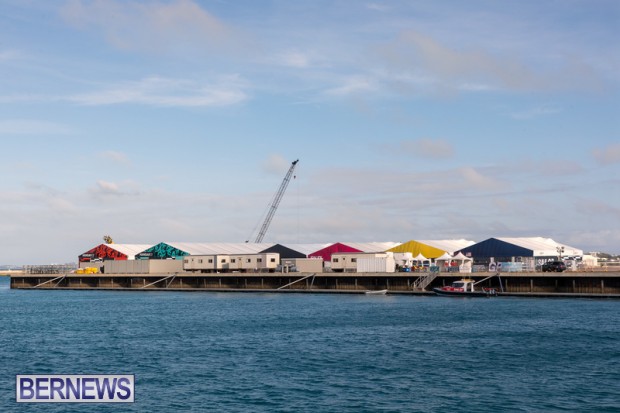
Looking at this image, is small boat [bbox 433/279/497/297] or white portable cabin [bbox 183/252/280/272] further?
white portable cabin [bbox 183/252/280/272]

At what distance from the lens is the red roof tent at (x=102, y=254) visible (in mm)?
189375

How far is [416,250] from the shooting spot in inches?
6727

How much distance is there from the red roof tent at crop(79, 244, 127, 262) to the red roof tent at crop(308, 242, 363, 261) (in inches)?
2128

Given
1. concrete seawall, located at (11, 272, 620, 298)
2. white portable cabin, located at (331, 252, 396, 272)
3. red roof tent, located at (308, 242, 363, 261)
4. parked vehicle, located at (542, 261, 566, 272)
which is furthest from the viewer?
red roof tent, located at (308, 242, 363, 261)

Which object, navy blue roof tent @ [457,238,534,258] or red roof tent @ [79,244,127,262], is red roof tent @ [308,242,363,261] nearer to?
navy blue roof tent @ [457,238,534,258]

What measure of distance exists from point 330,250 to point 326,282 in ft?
111

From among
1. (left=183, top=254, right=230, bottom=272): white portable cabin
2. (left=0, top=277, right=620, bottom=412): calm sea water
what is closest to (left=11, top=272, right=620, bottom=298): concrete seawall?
(left=0, top=277, right=620, bottom=412): calm sea water

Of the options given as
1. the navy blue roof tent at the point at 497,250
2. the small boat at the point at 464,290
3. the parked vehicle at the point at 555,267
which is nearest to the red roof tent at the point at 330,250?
the navy blue roof tent at the point at 497,250

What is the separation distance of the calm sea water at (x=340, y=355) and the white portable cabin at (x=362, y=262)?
28190 mm

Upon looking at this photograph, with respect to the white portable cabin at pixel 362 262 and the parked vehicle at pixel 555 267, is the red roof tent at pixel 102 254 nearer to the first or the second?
the white portable cabin at pixel 362 262

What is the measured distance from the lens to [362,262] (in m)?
136

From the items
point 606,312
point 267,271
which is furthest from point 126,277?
point 606,312

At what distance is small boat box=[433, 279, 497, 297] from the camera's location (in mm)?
113000

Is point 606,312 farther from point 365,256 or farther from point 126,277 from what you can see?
point 126,277
